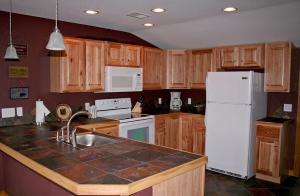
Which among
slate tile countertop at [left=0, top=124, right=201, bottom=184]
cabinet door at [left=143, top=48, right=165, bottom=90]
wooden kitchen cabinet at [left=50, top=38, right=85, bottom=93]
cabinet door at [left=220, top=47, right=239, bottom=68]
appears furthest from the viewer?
cabinet door at [left=143, top=48, right=165, bottom=90]

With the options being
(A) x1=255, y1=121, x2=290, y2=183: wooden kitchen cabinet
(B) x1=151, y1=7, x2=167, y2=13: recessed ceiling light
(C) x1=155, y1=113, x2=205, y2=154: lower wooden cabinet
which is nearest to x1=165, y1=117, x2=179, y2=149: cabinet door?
(C) x1=155, y1=113, x2=205, y2=154: lower wooden cabinet

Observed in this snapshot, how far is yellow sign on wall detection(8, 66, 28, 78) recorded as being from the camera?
3402 millimetres

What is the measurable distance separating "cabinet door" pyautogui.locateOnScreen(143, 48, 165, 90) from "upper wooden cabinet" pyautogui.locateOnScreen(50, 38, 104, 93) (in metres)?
1.01

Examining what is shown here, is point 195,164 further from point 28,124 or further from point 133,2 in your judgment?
point 28,124

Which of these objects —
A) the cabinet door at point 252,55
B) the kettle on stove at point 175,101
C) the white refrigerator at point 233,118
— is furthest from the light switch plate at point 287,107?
the kettle on stove at point 175,101

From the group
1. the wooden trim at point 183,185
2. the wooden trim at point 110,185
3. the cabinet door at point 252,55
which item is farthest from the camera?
the cabinet door at point 252,55

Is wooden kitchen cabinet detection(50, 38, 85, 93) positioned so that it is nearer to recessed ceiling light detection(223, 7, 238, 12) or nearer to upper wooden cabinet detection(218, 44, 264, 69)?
recessed ceiling light detection(223, 7, 238, 12)

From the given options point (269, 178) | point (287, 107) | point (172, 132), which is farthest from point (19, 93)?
point (287, 107)

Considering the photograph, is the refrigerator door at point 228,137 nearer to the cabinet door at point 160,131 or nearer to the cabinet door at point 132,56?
the cabinet door at point 160,131

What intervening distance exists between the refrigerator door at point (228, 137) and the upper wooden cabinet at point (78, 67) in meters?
1.94

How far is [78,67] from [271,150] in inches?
123

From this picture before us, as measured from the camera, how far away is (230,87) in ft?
13.4

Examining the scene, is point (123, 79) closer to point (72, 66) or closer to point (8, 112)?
point (72, 66)

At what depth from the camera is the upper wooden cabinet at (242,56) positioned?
4.16 m
